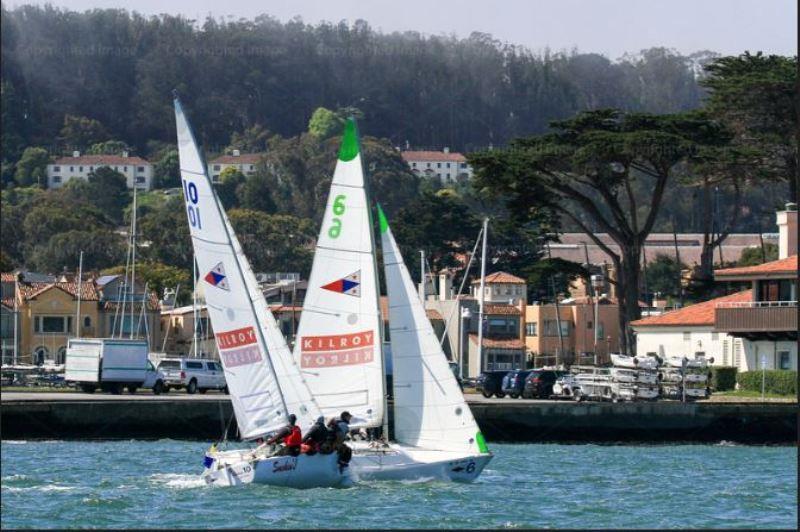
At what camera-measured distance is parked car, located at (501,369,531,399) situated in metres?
61.5

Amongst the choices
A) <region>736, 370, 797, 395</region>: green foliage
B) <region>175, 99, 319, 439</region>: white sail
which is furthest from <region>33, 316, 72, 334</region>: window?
<region>175, 99, 319, 439</region>: white sail

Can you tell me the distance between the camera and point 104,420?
48156mm

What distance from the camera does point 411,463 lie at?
110ft

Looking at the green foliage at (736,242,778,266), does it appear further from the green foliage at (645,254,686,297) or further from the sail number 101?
the sail number 101

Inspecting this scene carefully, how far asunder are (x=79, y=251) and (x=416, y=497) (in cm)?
12517

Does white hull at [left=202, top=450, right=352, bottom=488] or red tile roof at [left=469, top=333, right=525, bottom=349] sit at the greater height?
red tile roof at [left=469, top=333, right=525, bottom=349]

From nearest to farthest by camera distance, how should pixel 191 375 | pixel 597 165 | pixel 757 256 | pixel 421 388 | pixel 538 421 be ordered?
1. pixel 421 388
2. pixel 538 421
3. pixel 191 375
4. pixel 597 165
5. pixel 757 256

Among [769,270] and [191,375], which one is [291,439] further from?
[769,270]

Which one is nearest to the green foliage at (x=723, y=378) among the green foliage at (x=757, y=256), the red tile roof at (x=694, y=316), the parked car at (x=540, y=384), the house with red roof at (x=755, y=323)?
the house with red roof at (x=755, y=323)

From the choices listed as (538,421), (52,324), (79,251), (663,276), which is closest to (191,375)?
(538,421)

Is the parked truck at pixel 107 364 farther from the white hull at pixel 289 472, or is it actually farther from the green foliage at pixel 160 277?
the green foliage at pixel 160 277

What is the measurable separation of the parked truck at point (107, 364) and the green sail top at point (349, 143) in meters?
28.4

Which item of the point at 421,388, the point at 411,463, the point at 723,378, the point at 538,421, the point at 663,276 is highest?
the point at 663,276

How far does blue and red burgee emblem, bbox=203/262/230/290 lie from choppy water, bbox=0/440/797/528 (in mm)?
3293
